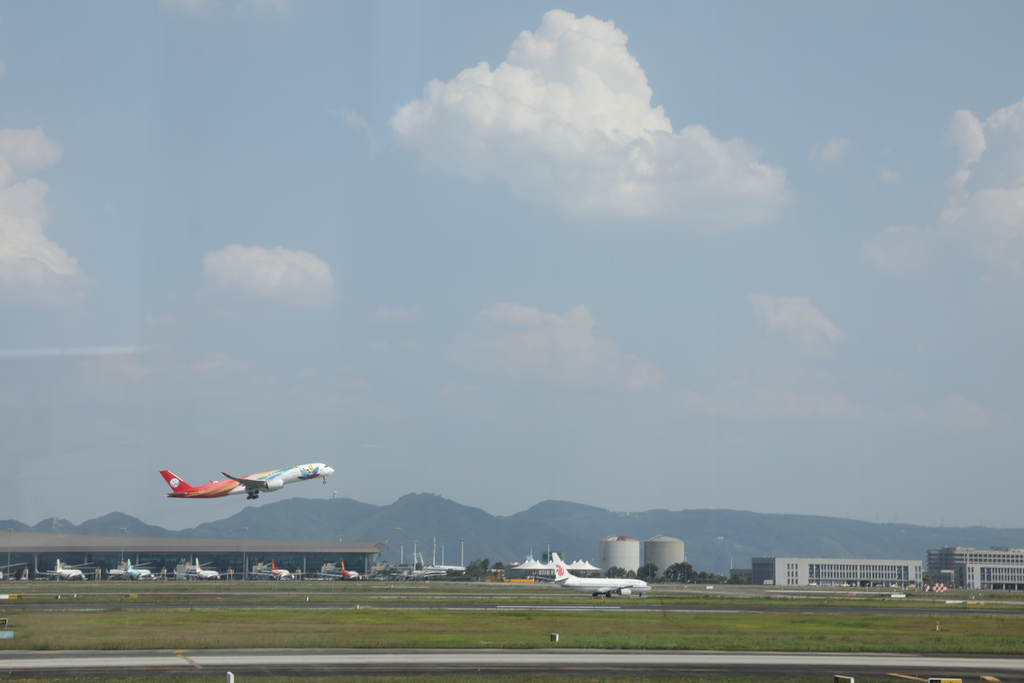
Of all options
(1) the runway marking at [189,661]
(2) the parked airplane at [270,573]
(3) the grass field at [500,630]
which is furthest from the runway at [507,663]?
(2) the parked airplane at [270,573]

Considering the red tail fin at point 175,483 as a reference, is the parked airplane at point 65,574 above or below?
below

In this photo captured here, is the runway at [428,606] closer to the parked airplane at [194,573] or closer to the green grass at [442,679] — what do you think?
the green grass at [442,679]

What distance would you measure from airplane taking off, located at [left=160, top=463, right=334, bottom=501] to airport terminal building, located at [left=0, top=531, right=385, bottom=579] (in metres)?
93.2

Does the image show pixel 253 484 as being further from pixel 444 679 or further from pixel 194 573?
pixel 194 573

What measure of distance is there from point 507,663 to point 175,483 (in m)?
61.7

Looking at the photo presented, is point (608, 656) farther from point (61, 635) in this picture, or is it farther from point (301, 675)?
point (61, 635)

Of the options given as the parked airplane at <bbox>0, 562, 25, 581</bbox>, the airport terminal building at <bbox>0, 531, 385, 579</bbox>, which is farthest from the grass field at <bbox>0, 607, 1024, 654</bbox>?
the airport terminal building at <bbox>0, 531, 385, 579</bbox>

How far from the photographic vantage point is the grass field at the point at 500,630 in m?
46.3

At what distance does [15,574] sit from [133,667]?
503 ft

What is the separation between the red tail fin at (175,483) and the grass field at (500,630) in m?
17.7

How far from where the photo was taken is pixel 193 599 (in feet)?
287

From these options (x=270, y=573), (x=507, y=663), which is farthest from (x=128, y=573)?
(x=507, y=663)

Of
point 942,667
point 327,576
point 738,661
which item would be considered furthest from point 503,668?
point 327,576

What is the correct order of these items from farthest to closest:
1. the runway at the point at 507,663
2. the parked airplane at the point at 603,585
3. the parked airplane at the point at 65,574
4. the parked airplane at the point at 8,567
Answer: the parked airplane at the point at 8,567 → the parked airplane at the point at 65,574 → the parked airplane at the point at 603,585 → the runway at the point at 507,663
